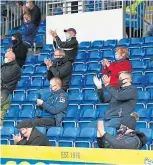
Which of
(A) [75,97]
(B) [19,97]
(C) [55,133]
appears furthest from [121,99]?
(B) [19,97]

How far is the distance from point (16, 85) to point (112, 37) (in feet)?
9.36

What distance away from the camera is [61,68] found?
41.4ft

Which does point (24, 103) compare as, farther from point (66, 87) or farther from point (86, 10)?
point (86, 10)

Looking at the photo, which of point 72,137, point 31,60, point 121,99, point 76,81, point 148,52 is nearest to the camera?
point 121,99

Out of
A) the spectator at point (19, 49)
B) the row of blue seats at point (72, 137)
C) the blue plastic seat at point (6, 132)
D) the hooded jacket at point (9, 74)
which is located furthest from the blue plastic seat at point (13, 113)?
the spectator at point (19, 49)

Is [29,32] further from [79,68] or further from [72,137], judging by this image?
[72,137]

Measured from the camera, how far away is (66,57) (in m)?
13.1

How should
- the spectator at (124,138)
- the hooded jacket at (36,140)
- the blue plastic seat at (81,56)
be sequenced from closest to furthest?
the spectator at (124,138), the hooded jacket at (36,140), the blue plastic seat at (81,56)

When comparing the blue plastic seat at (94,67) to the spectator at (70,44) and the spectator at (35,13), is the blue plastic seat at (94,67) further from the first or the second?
the spectator at (35,13)

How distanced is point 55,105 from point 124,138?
130 inches

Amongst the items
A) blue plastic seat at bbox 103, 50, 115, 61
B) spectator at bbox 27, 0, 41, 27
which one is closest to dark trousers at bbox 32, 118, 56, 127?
blue plastic seat at bbox 103, 50, 115, 61

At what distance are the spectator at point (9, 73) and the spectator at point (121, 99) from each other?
339 cm

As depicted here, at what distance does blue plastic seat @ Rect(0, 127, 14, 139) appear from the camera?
11547 millimetres

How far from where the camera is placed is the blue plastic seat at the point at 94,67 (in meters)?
13.3
